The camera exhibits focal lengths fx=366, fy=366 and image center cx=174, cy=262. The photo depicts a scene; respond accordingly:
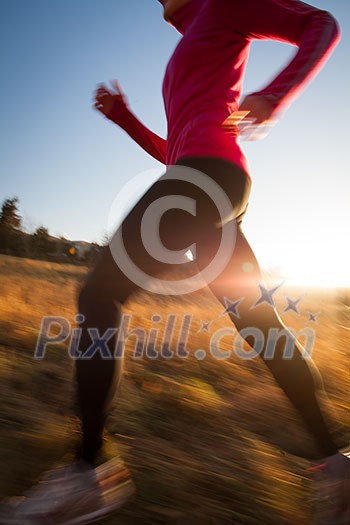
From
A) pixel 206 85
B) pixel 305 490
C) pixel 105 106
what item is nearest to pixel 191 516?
pixel 305 490

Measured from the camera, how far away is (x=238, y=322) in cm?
122

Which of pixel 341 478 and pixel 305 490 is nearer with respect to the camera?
pixel 341 478

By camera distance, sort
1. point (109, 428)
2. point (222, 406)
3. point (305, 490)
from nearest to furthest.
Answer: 1. point (305, 490)
2. point (109, 428)
3. point (222, 406)

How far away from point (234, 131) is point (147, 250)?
45 centimetres

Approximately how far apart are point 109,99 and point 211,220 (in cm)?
78

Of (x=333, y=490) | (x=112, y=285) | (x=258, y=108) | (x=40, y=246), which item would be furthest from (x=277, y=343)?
(x=40, y=246)

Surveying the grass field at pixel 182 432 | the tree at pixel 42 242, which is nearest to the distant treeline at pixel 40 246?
the tree at pixel 42 242

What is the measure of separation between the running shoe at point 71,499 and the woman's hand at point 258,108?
3.75 ft

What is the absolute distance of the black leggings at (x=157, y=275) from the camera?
1.10 metres

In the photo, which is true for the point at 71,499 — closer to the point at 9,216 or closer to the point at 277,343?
the point at 277,343

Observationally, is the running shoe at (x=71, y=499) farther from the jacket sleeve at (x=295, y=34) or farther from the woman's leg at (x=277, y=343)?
the jacket sleeve at (x=295, y=34)

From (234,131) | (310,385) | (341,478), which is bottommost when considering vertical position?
(341,478)

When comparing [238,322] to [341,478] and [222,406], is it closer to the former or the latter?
[341,478]

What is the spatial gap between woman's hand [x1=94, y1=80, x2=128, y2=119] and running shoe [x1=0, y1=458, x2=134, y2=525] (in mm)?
1325
